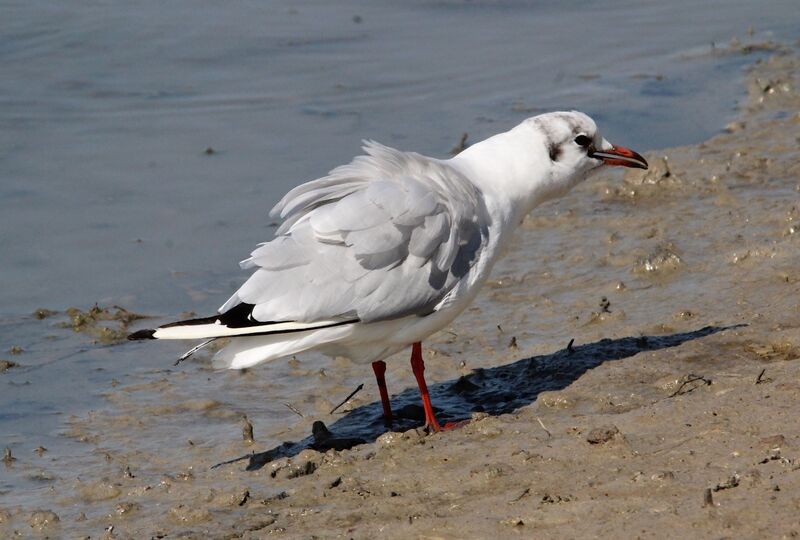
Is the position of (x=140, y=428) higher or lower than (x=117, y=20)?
lower

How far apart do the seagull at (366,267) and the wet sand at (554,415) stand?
515 millimetres

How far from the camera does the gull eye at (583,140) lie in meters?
6.95

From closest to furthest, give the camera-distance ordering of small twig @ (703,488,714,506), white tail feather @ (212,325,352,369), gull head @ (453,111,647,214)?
small twig @ (703,488,714,506) → white tail feather @ (212,325,352,369) → gull head @ (453,111,647,214)

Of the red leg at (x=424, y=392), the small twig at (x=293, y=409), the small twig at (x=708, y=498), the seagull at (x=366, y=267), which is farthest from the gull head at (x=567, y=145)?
the small twig at (x=708, y=498)

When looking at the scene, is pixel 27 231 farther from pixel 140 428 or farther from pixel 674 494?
pixel 674 494

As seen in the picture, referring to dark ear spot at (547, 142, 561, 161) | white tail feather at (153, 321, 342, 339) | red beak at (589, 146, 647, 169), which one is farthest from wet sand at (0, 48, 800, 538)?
dark ear spot at (547, 142, 561, 161)

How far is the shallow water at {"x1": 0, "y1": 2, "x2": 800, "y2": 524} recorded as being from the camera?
755 centimetres

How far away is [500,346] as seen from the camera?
24.6 feet

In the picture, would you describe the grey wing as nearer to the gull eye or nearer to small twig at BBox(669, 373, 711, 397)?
the gull eye

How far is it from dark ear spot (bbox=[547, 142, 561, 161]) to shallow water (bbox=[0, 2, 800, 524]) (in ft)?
3.69

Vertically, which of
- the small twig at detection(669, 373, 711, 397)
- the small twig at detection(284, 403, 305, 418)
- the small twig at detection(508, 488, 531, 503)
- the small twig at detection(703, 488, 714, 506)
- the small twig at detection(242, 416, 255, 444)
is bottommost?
the small twig at detection(284, 403, 305, 418)

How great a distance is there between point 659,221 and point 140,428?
13.1 ft

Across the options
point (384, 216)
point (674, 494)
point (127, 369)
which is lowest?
point (127, 369)

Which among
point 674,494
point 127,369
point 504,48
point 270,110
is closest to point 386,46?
point 504,48
